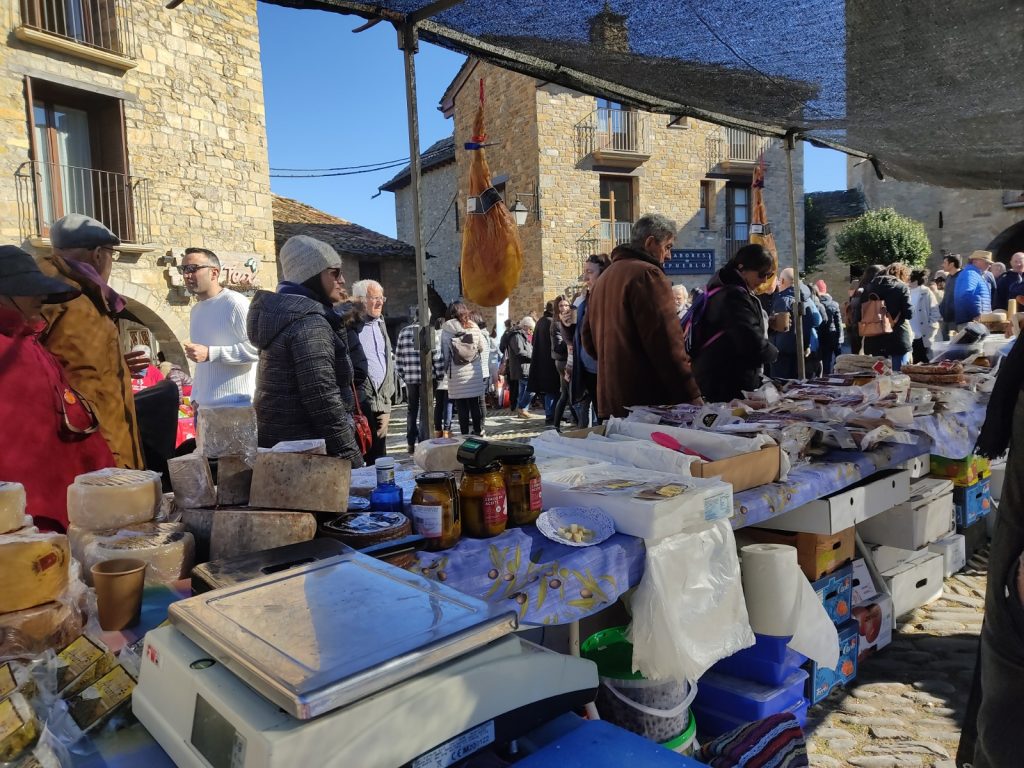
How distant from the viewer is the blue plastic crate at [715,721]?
2254mm

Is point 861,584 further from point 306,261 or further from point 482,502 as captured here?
point 306,261

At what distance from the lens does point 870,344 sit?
8.38 meters

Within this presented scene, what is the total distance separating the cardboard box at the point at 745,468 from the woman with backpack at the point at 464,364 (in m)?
5.44

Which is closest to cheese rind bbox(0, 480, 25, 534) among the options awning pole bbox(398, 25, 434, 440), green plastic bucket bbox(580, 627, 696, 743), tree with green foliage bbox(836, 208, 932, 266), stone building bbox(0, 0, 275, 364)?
green plastic bucket bbox(580, 627, 696, 743)

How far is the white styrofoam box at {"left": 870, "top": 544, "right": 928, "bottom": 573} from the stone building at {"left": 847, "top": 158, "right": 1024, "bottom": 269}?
23366mm

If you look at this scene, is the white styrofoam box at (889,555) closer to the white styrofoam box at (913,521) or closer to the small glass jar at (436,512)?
the white styrofoam box at (913,521)

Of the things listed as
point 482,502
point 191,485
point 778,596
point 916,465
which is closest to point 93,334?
point 191,485

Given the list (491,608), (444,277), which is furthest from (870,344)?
(444,277)

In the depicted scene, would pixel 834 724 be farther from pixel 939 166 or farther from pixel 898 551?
pixel 939 166

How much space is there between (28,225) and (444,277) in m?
14.7

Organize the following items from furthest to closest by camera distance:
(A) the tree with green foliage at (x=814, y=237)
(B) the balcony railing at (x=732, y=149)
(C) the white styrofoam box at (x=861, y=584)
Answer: (A) the tree with green foliage at (x=814, y=237) → (B) the balcony railing at (x=732, y=149) → (C) the white styrofoam box at (x=861, y=584)

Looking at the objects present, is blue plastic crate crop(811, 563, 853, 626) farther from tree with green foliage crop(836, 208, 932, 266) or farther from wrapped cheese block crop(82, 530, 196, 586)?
tree with green foliage crop(836, 208, 932, 266)

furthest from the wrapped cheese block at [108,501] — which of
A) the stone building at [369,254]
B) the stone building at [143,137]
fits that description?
the stone building at [369,254]

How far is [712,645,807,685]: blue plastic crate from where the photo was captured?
2.30 m
